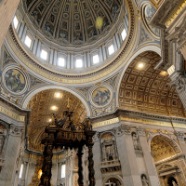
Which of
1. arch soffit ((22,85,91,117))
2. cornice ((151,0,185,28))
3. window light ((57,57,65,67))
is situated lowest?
cornice ((151,0,185,28))

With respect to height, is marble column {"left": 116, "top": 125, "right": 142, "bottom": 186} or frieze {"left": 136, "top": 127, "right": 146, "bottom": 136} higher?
frieze {"left": 136, "top": 127, "right": 146, "bottom": 136}

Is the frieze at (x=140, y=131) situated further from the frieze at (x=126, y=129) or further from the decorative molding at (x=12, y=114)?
the decorative molding at (x=12, y=114)

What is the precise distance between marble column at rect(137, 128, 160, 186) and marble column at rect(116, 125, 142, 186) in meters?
0.99

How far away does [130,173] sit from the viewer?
497 inches

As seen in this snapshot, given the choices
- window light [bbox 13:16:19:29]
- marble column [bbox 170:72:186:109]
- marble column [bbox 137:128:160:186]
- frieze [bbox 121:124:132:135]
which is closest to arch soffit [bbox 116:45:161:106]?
frieze [bbox 121:124:132:135]

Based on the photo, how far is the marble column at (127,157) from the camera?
40.9 feet

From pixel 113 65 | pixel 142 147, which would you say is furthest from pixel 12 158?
pixel 113 65

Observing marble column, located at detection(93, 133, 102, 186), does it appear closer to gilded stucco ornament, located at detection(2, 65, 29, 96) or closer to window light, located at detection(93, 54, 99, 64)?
gilded stucco ornament, located at detection(2, 65, 29, 96)

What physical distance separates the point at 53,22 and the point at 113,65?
33.4 feet

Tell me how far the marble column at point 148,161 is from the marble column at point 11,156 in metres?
9.47

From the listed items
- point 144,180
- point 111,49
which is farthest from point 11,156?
point 111,49

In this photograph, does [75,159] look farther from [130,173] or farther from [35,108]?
[130,173]

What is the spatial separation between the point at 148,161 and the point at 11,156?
998 cm

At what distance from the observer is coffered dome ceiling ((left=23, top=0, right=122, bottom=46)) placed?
21.0 meters
